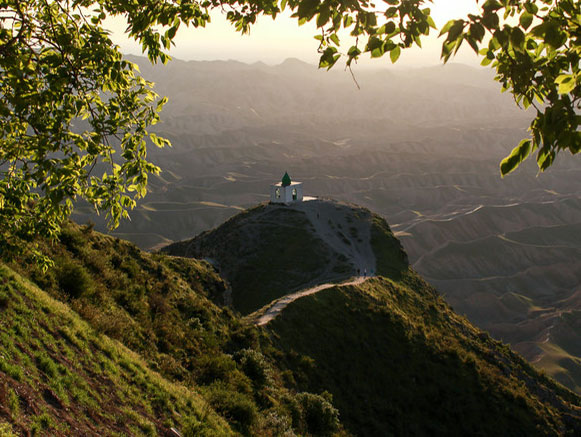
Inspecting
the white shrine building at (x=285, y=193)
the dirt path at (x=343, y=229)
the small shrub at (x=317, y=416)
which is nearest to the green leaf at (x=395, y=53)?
the small shrub at (x=317, y=416)

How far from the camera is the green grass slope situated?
702cm

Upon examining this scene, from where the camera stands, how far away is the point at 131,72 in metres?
6.88

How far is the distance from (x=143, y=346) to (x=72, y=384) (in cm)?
451

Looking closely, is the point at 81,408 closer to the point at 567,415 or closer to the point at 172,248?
the point at 567,415

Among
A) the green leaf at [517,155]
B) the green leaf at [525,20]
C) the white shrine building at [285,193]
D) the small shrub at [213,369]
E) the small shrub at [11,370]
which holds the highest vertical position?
the green leaf at [525,20]

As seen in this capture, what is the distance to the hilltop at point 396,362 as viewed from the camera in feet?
75.8

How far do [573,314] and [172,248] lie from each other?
81005 mm

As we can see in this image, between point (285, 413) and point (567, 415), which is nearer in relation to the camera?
point (285, 413)

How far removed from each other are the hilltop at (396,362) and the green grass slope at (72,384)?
36.3 ft

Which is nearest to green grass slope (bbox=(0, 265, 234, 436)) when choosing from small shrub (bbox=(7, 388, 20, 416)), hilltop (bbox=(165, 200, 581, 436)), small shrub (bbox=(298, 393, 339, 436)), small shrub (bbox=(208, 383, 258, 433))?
small shrub (bbox=(7, 388, 20, 416))

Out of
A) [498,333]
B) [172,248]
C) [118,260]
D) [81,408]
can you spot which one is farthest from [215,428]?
[498,333]

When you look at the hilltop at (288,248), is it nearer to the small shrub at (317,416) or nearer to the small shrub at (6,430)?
the small shrub at (317,416)

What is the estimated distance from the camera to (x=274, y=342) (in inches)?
922

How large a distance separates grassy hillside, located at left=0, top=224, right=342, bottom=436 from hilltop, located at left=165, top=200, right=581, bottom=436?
416 centimetres
